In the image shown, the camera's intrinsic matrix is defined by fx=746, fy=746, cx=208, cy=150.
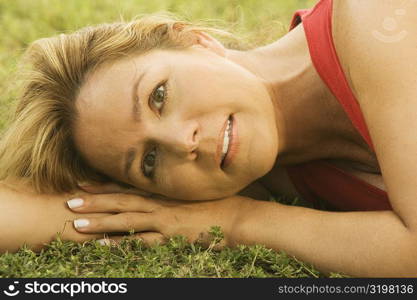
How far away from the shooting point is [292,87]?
13.4 ft

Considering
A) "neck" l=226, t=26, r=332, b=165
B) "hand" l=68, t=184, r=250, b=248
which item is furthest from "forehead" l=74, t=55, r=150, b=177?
"neck" l=226, t=26, r=332, b=165

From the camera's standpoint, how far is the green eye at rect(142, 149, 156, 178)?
3877 millimetres

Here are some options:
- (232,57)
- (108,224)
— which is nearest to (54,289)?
(108,224)

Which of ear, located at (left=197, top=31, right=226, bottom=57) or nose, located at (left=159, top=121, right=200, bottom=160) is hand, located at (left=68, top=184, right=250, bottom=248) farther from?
ear, located at (left=197, top=31, right=226, bottom=57)

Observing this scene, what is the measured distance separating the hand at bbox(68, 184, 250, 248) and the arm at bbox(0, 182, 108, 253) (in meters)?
0.06

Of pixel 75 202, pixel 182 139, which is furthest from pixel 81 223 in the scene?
pixel 182 139

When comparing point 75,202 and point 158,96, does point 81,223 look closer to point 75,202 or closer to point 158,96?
point 75,202

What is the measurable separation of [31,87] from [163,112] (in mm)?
966

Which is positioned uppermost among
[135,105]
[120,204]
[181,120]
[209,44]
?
[209,44]

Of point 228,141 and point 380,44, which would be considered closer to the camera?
point 380,44

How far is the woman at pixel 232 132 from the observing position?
11.2 feet

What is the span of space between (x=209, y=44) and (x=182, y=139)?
2.40 feet

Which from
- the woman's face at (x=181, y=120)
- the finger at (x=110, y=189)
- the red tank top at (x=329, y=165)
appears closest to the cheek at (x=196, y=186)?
the woman's face at (x=181, y=120)

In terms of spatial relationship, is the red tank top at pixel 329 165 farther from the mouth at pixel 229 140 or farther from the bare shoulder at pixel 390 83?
the mouth at pixel 229 140
